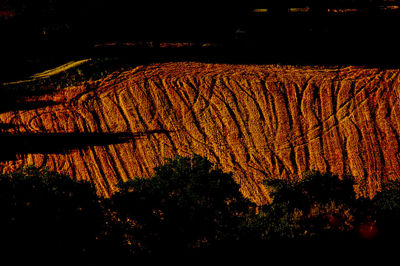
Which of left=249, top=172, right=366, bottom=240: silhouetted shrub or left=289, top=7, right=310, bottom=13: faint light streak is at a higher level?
left=289, top=7, right=310, bottom=13: faint light streak

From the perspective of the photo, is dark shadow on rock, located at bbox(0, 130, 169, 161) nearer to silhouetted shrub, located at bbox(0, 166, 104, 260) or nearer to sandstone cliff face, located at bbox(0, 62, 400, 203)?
sandstone cliff face, located at bbox(0, 62, 400, 203)

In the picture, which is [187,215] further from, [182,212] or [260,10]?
[260,10]

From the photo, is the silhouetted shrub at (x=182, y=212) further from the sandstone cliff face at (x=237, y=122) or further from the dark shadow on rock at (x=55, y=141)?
the dark shadow on rock at (x=55, y=141)

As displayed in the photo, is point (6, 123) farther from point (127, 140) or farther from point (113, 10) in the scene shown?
point (113, 10)

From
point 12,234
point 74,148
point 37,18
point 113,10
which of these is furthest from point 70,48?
point 12,234

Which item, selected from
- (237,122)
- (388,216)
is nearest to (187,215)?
(388,216)

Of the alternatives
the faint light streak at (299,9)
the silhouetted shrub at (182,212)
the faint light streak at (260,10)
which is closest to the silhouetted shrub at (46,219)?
the silhouetted shrub at (182,212)

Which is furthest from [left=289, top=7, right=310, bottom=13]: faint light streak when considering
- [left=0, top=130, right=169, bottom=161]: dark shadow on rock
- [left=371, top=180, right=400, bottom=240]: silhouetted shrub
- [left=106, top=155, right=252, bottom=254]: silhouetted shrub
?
[left=106, top=155, right=252, bottom=254]: silhouetted shrub
